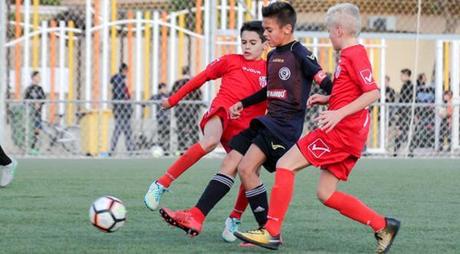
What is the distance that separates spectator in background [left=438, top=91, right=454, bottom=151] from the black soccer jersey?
420 inches

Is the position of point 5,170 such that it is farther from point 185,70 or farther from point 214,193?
point 185,70

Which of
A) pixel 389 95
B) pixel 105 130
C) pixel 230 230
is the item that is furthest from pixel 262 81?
pixel 389 95

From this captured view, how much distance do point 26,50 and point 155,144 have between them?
2536 millimetres

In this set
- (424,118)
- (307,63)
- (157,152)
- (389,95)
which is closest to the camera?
(307,63)

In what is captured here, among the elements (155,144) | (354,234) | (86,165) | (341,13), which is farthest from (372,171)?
(341,13)

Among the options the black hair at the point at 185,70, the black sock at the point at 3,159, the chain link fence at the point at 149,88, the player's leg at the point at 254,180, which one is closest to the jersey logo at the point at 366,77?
the player's leg at the point at 254,180

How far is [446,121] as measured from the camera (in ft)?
56.6

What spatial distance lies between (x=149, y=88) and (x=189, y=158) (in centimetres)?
1080

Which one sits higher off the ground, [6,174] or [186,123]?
[6,174]

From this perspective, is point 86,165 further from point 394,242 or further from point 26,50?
point 394,242

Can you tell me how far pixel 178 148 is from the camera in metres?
16.6

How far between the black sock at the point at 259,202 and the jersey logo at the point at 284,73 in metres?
0.69

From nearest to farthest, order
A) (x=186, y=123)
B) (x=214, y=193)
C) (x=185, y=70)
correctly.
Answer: (x=214, y=193), (x=186, y=123), (x=185, y=70)

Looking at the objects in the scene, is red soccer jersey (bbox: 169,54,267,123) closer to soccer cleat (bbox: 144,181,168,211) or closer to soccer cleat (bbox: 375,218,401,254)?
soccer cleat (bbox: 144,181,168,211)
